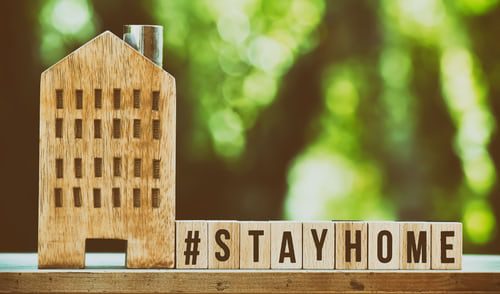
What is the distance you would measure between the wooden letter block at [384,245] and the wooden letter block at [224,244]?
0.87 ft

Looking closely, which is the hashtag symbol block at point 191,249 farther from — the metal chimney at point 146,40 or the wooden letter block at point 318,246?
the metal chimney at point 146,40

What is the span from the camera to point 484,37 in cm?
291

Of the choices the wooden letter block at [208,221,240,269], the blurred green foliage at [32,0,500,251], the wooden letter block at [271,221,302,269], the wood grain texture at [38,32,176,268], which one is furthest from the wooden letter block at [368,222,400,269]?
the blurred green foliage at [32,0,500,251]

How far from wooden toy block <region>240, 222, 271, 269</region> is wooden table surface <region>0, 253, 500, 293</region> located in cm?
4

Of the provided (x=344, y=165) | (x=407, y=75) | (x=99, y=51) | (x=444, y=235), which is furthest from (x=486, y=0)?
(x=99, y=51)

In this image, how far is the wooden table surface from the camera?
168 cm

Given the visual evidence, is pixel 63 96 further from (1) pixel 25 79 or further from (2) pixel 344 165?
(2) pixel 344 165

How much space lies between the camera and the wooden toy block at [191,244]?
68.5 inches

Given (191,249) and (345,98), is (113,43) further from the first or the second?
(345,98)

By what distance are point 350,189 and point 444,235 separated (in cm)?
113

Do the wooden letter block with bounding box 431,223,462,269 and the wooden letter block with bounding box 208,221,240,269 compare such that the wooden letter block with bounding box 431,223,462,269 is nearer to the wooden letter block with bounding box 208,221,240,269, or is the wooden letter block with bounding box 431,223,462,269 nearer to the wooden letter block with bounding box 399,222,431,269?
the wooden letter block with bounding box 399,222,431,269

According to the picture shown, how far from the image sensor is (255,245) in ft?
5.75

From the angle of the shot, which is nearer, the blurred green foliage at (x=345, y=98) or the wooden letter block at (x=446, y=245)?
the wooden letter block at (x=446, y=245)

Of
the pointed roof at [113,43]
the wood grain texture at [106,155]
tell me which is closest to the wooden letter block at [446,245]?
the wood grain texture at [106,155]
